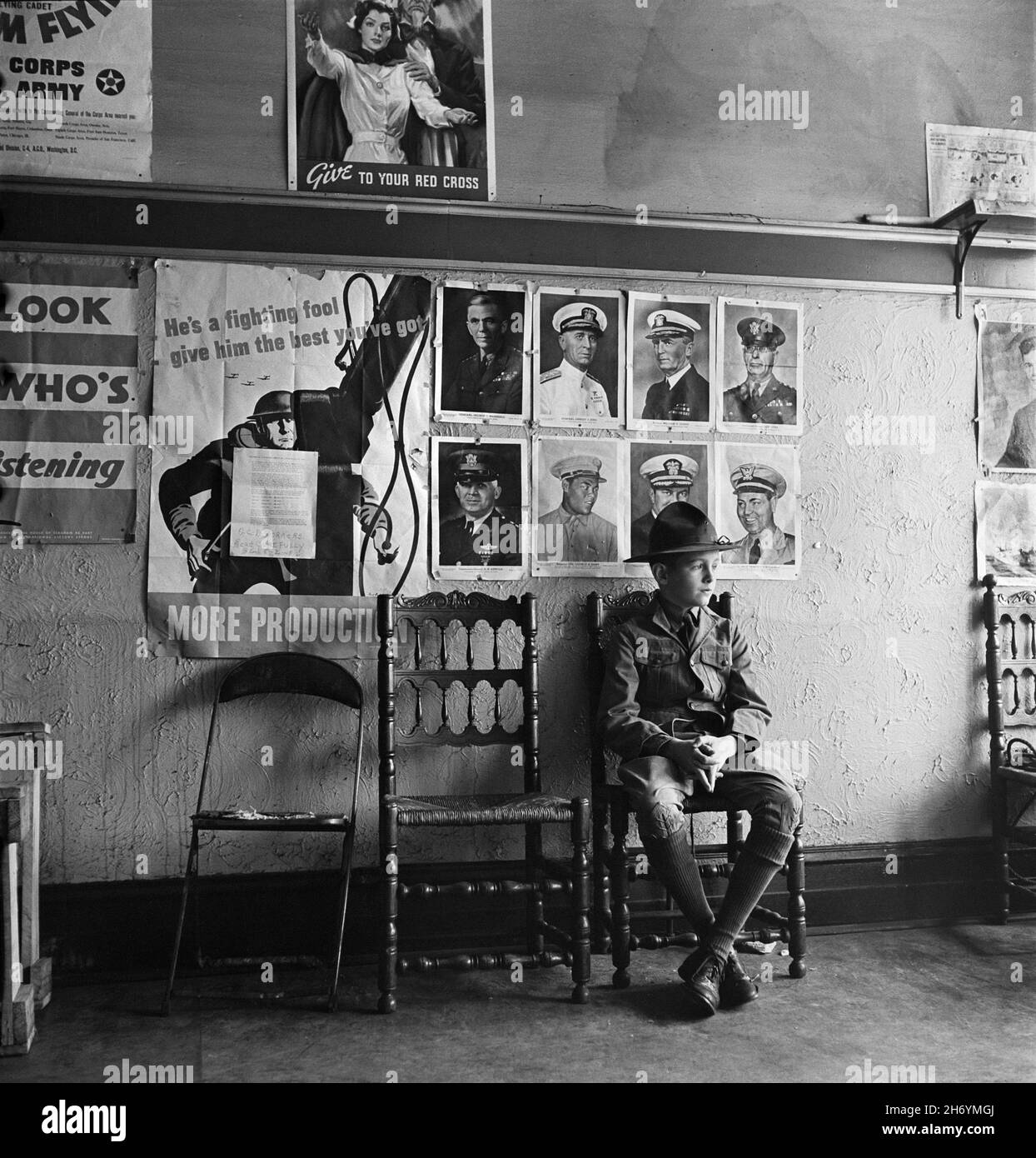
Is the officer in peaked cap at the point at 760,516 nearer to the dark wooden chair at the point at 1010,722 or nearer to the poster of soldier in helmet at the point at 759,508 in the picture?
the poster of soldier in helmet at the point at 759,508

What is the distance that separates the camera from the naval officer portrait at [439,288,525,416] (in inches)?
149

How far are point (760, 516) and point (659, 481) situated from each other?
44 cm

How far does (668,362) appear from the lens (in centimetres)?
394

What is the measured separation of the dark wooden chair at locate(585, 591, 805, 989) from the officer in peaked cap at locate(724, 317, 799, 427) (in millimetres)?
776

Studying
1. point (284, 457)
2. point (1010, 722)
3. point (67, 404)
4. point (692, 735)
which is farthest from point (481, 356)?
point (1010, 722)

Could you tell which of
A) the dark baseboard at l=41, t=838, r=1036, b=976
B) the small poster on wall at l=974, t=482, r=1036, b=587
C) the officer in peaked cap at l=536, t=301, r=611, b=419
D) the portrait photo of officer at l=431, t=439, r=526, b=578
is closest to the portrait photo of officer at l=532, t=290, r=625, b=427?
the officer in peaked cap at l=536, t=301, r=611, b=419

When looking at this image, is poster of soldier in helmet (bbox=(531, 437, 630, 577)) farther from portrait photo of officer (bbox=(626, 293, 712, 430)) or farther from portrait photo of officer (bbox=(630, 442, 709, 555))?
portrait photo of officer (bbox=(626, 293, 712, 430))

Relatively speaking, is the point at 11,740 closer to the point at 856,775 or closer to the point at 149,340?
the point at 149,340

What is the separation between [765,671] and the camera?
398 cm

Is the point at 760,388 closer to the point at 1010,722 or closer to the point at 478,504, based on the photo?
the point at 478,504

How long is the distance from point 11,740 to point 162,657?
0.57m

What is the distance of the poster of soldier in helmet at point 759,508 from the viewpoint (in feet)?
13.0

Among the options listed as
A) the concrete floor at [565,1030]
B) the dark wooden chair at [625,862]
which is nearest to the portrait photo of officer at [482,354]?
the dark wooden chair at [625,862]

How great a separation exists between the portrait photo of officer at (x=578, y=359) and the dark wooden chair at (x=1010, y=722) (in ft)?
5.87
